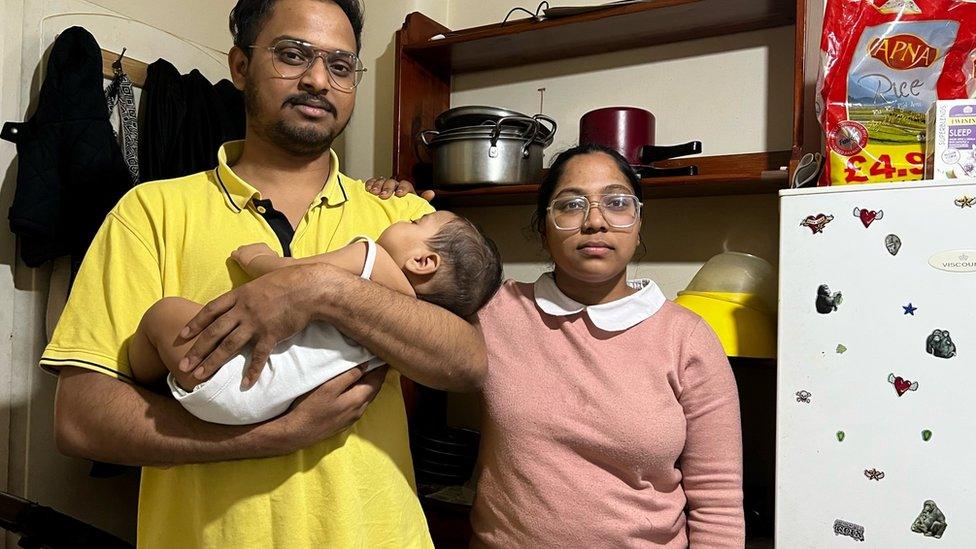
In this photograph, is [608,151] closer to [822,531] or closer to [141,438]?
[822,531]

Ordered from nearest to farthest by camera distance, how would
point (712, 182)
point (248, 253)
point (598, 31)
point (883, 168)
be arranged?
point (248, 253) → point (883, 168) → point (712, 182) → point (598, 31)

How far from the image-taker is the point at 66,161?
188cm

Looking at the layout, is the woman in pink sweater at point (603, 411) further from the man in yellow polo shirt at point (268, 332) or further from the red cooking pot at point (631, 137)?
the red cooking pot at point (631, 137)

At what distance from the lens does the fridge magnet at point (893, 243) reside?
144 centimetres

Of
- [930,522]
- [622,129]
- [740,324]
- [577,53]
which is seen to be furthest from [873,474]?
[577,53]

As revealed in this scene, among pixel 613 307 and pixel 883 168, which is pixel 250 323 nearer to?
pixel 613 307

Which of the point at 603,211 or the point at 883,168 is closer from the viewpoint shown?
the point at 603,211

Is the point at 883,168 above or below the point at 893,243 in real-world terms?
above

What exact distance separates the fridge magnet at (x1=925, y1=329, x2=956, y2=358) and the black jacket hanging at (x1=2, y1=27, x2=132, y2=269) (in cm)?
215

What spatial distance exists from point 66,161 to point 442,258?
132 centimetres

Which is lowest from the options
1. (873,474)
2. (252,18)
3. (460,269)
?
(873,474)

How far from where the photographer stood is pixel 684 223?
228cm

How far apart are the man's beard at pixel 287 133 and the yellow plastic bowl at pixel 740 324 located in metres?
1.11

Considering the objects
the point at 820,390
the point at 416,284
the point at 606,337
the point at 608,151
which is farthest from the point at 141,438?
the point at 820,390
